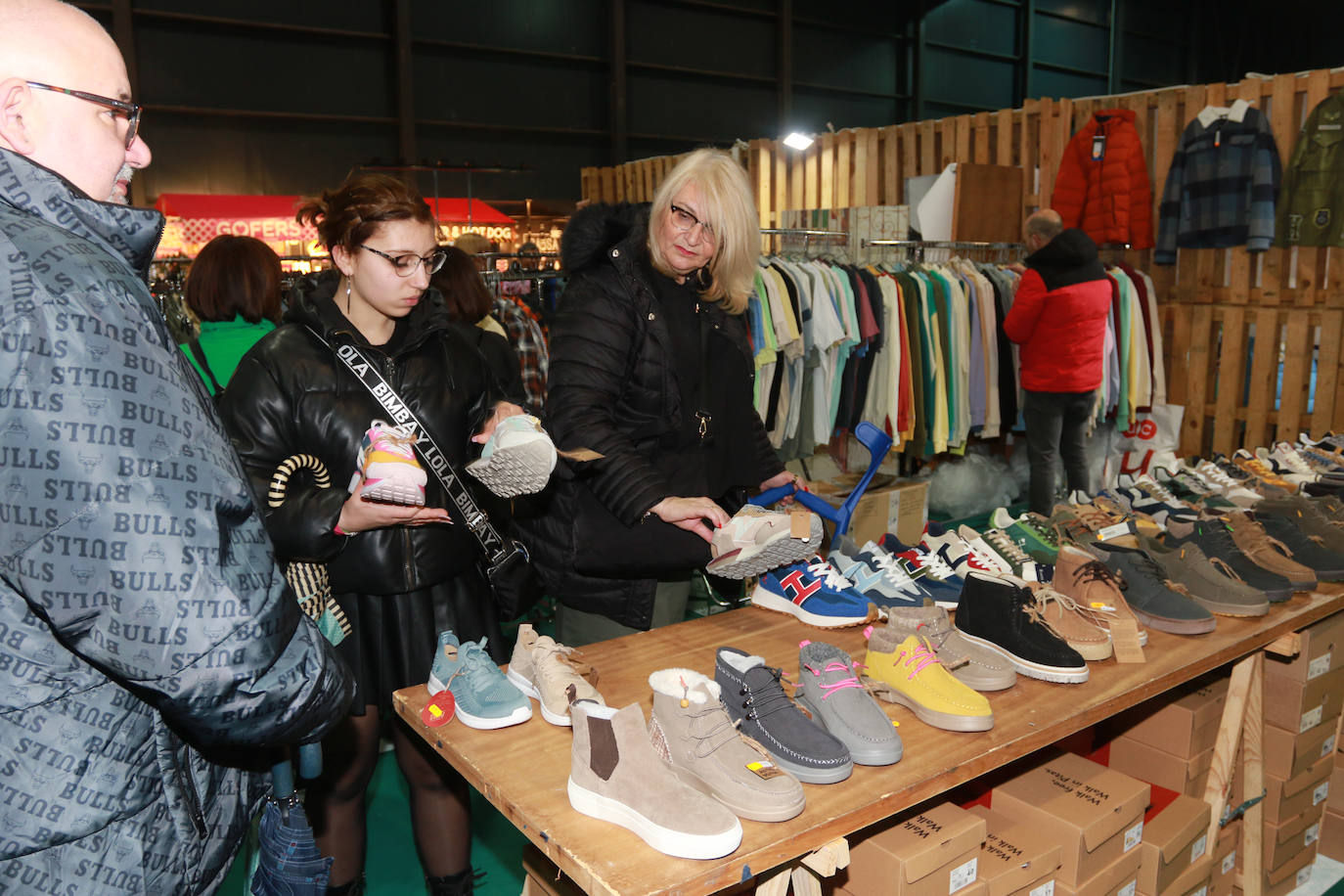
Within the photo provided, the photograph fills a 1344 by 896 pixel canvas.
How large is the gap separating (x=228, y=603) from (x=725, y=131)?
1259 cm

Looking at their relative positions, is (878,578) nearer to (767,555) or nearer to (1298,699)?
(767,555)

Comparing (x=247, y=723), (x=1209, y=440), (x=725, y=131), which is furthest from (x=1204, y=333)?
(x=725, y=131)

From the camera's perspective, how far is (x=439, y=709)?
1565 mm

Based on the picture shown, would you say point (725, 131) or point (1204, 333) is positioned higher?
point (725, 131)

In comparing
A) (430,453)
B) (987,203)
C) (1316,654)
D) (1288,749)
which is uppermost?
(987,203)

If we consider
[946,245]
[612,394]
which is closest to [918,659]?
[612,394]

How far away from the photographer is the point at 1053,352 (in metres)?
5.03

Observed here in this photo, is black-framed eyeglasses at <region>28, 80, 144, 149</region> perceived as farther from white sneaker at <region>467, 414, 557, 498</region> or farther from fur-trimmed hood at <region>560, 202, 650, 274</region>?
fur-trimmed hood at <region>560, 202, 650, 274</region>

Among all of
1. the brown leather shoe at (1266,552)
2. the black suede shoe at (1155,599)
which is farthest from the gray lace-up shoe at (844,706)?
the brown leather shoe at (1266,552)

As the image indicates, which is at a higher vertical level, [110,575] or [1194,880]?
[110,575]

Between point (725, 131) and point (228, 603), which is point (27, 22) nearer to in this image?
point (228, 603)

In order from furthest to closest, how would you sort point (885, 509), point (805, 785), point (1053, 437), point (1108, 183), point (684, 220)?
point (1108, 183) → point (1053, 437) → point (885, 509) → point (684, 220) → point (805, 785)

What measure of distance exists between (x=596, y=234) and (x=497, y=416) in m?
0.45

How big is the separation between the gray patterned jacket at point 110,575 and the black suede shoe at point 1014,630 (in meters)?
1.27
